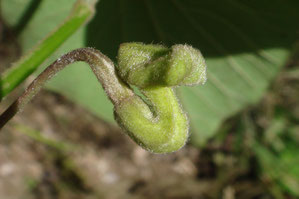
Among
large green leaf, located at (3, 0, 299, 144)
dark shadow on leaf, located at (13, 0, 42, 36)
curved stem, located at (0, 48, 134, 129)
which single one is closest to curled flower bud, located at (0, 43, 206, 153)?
curved stem, located at (0, 48, 134, 129)

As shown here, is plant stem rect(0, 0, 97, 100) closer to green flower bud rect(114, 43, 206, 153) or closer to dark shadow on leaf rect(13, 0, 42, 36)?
green flower bud rect(114, 43, 206, 153)

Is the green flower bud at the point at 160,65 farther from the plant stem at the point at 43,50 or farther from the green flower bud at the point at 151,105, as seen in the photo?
the plant stem at the point at 43,50

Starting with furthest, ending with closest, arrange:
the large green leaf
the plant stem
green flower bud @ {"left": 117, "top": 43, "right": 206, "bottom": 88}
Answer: the large green leaf
the plant stem
green flower bud @ {"left": 117, "top": 43, "right": 206, "bottom": 88}

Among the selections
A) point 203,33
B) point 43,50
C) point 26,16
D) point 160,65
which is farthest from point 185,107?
point 160,65

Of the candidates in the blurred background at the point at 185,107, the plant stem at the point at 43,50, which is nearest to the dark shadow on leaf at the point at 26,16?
the blurred background at the point at 185,107

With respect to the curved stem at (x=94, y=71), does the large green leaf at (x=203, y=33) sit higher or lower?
lower
